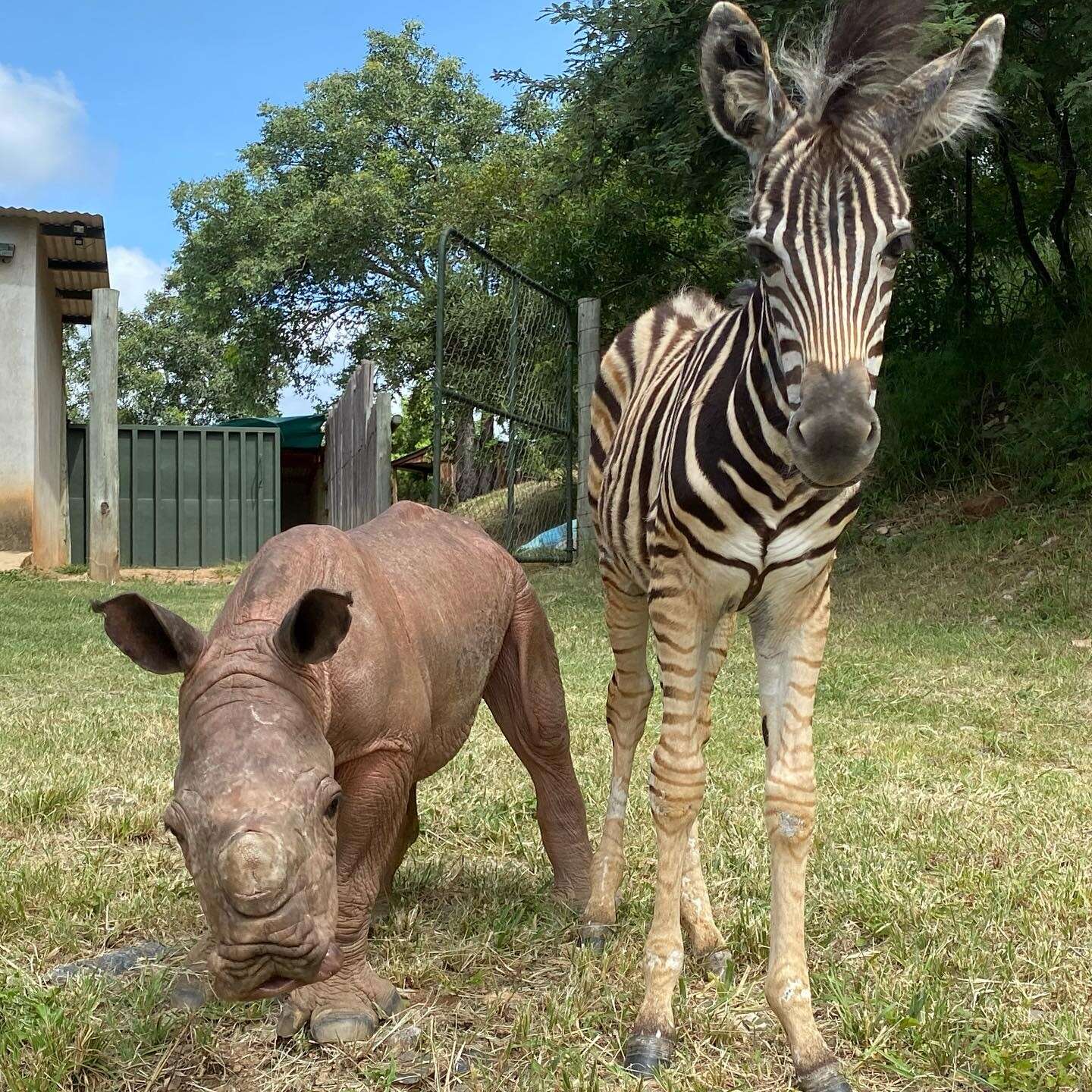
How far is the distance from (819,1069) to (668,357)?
8.22 ft

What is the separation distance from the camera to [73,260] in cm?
1705

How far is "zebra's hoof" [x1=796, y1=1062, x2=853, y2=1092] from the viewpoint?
2695 millimetres

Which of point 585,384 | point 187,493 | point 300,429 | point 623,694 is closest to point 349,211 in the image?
point 300,429

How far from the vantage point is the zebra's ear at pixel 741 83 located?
9.26 feet

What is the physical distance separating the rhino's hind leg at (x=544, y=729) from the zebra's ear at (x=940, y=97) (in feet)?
6.12

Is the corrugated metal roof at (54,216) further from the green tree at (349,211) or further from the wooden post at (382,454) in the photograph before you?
the green tree at (349,211)

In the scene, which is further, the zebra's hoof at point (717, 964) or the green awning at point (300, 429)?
the green awning at point (300, 429)

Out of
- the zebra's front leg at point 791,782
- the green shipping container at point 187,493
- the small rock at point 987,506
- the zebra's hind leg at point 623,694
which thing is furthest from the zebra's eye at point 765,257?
the green shipping container at point 187,493

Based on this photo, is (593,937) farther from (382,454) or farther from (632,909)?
(382,454)

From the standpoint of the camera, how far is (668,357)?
13.8 ft

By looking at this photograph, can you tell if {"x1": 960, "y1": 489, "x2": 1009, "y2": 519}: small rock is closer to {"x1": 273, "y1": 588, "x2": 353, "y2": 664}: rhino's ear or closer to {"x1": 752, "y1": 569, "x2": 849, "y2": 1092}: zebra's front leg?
{"x1": 752, "y1": 569, "x2": 849, "y2": 1092}: zebra's front leg

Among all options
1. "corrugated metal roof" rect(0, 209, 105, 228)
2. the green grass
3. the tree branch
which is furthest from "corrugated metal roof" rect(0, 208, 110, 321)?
the tree branch

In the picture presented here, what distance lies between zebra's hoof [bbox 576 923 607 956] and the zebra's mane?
8.29 ft

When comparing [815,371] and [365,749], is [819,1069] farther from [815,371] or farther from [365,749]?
[815,371]
